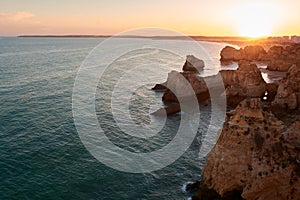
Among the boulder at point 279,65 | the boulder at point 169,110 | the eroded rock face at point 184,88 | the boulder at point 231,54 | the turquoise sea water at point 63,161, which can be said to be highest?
the boulder at point 231,54

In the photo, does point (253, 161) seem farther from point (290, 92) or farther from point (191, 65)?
point (191, 65)

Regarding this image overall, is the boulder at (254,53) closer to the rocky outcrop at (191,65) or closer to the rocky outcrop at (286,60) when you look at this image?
the rocky outcrop at (286,60)

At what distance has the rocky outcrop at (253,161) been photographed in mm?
24672

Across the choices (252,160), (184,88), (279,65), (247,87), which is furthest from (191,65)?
(252,160)

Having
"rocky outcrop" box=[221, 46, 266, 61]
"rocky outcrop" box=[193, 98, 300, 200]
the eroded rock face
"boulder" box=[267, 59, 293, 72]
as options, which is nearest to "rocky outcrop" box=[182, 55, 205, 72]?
"boulder" box=[267, 59, 293, 72]

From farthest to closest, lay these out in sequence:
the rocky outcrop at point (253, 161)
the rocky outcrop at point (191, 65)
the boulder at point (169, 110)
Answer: the rocky outcrop at point (191, 65) < the boulder at point (169, 110) < the rocky outcrop at point (253, 161)

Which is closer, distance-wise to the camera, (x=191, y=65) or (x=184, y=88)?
(x=184, y=88)

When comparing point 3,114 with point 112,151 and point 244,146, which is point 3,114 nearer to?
point 112,151

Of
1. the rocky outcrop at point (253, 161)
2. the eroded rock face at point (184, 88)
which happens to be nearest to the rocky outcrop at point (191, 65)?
the eroded rock face at point (184, 88)

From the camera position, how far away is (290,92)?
50906 millimetres

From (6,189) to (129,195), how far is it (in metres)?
12.3

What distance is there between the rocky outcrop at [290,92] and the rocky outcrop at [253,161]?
88.6 feet

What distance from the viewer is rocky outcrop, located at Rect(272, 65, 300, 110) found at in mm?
50594

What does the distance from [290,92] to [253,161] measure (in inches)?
1191
